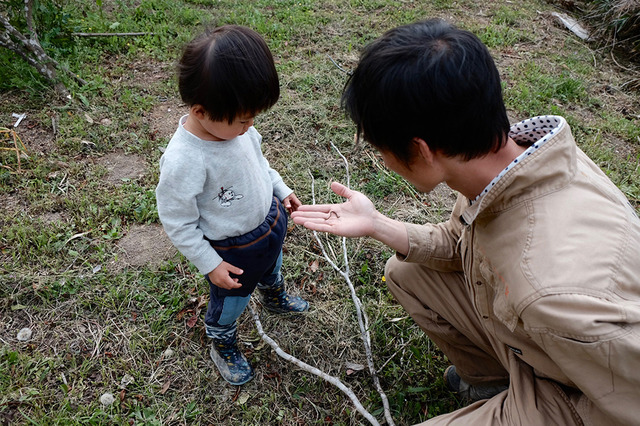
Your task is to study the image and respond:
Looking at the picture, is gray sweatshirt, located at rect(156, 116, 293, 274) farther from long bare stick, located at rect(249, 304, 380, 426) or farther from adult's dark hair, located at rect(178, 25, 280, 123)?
long bare stick, located at rect(249, 304, 380, 426)

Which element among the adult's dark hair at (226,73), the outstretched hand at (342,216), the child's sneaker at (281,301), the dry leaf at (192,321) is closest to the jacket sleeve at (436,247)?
the outstretched hand at (342,216)

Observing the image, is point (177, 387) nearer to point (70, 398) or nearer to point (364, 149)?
point (70, 398)

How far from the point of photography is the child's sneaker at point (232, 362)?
2236mm

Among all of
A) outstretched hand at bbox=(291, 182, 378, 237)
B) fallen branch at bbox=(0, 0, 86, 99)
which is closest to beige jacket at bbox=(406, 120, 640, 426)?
outstretched hand at bbox=(291, 182, 378, 237)

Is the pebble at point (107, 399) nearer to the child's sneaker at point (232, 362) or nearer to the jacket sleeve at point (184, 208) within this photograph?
the child's sneaker at point (232, 362)

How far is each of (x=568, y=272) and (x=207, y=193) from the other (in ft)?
4.30

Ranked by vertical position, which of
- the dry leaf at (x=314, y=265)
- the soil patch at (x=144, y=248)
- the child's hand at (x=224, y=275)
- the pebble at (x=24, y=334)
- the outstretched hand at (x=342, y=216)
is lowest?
the pebble at (x=24, y=334)

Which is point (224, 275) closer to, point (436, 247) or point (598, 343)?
point (436, 247)

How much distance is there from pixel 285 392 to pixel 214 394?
14.6 inches

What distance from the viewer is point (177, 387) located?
7.45 ft

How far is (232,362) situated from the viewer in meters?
2.28

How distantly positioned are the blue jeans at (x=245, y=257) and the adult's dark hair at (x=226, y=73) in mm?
555

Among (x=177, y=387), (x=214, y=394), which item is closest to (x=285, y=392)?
(x=214, y=394)

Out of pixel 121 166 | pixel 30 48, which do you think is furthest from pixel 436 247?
pixel 30 48
